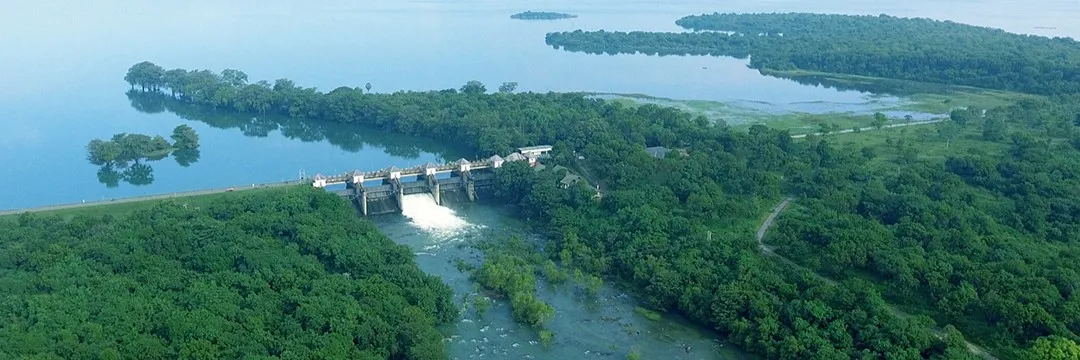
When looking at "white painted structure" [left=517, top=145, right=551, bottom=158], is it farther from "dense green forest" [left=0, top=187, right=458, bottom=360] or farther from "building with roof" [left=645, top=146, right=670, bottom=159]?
"dense green forest" [left=0, top=187, right=458, bottom=360]

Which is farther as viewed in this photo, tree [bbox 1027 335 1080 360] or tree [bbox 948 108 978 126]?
tree [bbox 948 108 978 126]

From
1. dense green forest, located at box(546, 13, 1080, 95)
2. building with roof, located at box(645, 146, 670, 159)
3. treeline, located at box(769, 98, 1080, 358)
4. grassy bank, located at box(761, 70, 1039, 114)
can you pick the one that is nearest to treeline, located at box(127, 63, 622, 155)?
→ building with roof, located at box(645, 146, 670, 159)

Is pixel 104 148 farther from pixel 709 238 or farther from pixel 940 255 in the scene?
pixel 940 255

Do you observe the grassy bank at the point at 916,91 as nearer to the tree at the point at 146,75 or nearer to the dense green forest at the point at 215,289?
the dense green forest at the point at 215,289

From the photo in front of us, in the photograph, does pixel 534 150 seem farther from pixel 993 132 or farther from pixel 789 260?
pixel 993 132

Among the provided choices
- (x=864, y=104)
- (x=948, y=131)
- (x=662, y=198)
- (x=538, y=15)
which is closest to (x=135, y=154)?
(x=662, y=198)
